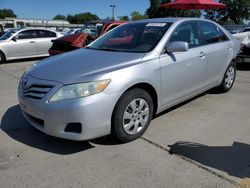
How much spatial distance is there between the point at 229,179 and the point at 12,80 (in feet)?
21.5

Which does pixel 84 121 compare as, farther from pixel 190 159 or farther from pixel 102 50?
pixel 102 50

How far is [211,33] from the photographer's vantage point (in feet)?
17.4

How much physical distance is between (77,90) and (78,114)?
27 centimetres

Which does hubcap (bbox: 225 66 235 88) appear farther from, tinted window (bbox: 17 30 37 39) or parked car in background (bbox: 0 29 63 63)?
tinted window (bbox: 17 30 37 39)

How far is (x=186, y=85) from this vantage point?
450 cm

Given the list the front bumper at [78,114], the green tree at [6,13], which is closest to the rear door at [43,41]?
the front bumper at [78,114]

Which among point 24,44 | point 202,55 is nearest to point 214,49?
point 202,55

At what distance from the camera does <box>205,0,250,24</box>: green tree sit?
56344 mm

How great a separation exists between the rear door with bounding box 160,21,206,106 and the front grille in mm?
1566

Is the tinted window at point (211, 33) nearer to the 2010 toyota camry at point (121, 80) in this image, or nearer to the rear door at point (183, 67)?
the 2010 toyota camry at point (121, 80)

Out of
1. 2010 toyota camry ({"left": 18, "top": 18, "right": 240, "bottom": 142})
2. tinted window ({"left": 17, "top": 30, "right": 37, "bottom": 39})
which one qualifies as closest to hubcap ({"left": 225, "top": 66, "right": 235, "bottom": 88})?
2010 toyota camry ({"left": 18, "top": 18, "right": 240, "bottom": 142})

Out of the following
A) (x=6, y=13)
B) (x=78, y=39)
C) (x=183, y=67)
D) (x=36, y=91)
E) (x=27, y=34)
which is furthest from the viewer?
(x=6, y=13)

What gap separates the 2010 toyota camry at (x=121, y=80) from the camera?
3236mm

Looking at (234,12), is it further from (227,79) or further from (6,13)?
(6,13)
